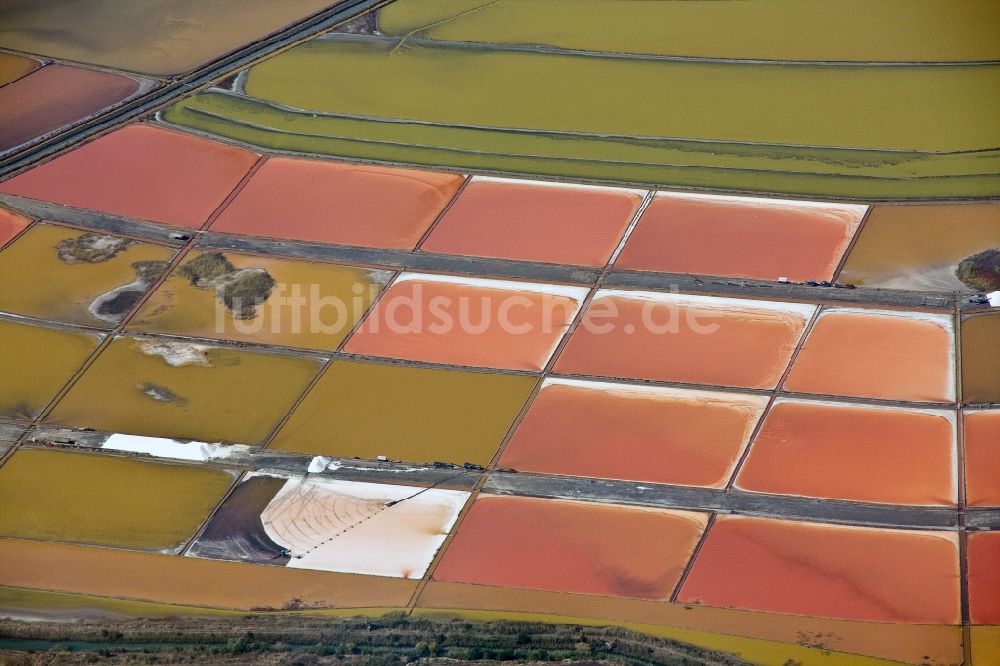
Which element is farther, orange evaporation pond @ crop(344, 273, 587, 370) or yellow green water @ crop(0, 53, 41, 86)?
yellow green water @ crop(0, 53, 41, 86)

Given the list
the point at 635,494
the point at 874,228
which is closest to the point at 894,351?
the point at 874,228

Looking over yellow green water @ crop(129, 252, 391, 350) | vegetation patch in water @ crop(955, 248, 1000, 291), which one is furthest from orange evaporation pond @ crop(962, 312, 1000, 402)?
yellow green water @ crop(129, 252, 391, 350)

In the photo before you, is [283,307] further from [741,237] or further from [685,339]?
[741,237]

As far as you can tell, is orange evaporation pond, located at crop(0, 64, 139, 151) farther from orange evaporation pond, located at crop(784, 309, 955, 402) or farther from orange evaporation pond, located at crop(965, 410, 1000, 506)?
orange evaporation pond, located at crop(965, 410, 1000, 506)

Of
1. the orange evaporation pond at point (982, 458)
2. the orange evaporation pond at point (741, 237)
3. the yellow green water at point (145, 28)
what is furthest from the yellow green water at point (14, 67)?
the orange evaporation pond at point (982, 458)

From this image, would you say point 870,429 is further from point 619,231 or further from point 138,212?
point 138,212

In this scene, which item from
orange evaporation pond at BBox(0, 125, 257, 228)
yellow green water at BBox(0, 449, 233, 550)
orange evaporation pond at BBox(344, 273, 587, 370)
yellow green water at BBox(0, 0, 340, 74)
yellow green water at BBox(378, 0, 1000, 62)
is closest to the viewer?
yellow green water at BBox(0, 449, 233, 550)

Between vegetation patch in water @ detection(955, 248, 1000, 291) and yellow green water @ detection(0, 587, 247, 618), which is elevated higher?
vegetation patch in water @ detection(955, 248, 1000, 291)
